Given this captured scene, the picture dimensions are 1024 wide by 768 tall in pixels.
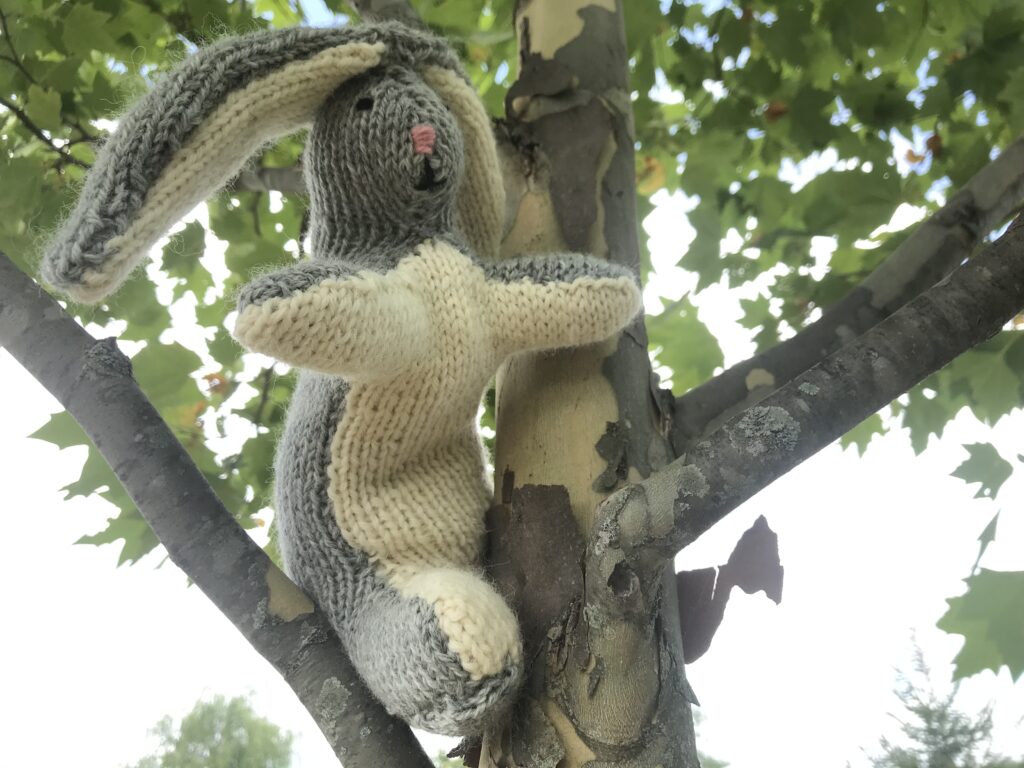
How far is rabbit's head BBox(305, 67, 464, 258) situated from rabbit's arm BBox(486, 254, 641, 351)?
0.06m

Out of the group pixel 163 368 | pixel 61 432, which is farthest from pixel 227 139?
pixel 61 432

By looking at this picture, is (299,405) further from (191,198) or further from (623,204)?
(623,204)

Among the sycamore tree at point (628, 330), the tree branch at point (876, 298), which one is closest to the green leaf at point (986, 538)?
the sycamore tree at point (628, 330)

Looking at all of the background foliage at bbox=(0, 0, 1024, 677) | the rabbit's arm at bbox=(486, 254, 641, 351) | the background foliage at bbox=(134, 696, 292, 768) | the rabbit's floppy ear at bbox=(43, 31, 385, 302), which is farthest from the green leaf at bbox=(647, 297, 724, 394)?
the background foliage at bbox=(134, 696, 292, 768)

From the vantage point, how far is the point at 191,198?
20.8 inches

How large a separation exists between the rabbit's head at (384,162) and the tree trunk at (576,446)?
137mm

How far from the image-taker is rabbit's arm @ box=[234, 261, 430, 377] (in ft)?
1.38

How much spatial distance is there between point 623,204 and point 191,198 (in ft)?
1.15

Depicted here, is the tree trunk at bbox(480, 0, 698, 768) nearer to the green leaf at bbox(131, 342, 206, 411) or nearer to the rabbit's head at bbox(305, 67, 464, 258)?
the rabbit's head at bbox(305, 67, 464, 258)

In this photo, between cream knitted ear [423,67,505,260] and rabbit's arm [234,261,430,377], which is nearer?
rabbit's arm [234,261,430,377]

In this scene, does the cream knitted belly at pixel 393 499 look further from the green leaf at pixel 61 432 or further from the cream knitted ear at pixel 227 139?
the green leaf at pixel 61 432

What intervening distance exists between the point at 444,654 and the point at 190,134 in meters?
0.35

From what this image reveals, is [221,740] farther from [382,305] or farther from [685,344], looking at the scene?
[382,305]

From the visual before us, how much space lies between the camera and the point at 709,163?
1137 millimetres
